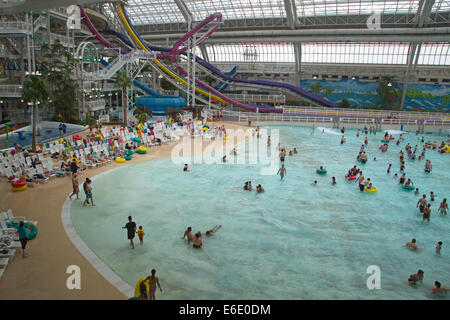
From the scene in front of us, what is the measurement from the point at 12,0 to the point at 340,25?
44.2m

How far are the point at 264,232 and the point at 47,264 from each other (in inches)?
283

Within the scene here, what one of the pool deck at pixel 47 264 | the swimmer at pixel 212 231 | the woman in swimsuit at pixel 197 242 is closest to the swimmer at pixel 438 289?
the woman in swimsuit at pixel 197 242

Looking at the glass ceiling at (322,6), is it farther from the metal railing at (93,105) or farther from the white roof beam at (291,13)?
the metal railing at (93,105)

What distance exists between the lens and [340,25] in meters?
46.5

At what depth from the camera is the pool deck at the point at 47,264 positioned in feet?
26.1

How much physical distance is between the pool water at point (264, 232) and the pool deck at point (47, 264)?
27.5 inches

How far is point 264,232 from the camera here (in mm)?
13039

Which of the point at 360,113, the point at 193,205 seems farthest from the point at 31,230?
the point at 360,113

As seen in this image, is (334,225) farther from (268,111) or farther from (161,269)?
(268,111)

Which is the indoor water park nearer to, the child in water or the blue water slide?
the child in water

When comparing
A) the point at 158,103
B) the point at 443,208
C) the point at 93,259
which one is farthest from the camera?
the point at 158,103

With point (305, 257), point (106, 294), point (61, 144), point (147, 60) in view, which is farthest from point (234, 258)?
point (147, 60)

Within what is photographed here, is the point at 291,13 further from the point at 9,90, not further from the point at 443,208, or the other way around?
the point at 443,208

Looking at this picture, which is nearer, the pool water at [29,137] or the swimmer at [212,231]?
the swimmer at [212,231]
